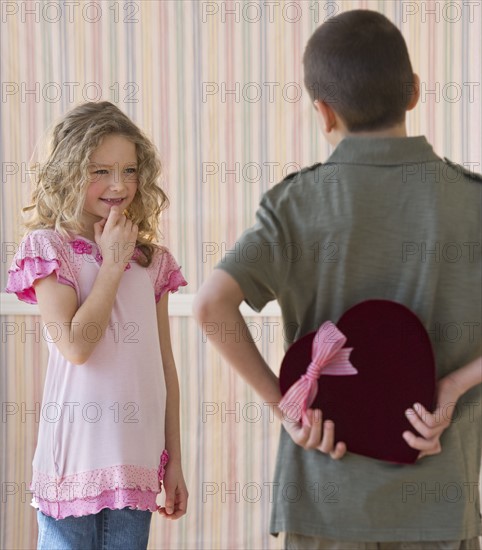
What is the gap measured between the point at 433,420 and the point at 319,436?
0.54 feet

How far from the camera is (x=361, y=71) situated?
1.24m

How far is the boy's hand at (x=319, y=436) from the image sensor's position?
1.25 meters

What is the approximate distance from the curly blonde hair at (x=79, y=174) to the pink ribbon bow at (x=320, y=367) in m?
0.62

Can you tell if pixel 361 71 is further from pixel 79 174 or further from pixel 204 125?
pixel 204 125

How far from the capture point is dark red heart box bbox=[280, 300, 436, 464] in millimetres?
1240

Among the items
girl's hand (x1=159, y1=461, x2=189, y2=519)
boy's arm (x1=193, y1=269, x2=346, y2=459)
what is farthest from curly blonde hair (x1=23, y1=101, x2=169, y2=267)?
boy's arm (x1=193, y1=269, x2=346, y2=459)

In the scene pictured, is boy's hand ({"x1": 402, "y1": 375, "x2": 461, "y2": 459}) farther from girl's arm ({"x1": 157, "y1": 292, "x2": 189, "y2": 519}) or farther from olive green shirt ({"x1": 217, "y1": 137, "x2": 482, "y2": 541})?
girl's arm ({"x1": 157, "y1": 292, "x2": 189, "y2": 519})

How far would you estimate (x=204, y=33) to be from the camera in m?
2.74

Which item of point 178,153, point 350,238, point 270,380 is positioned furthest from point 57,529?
point 178,153

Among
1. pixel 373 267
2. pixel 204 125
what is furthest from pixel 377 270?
pixel 204 125

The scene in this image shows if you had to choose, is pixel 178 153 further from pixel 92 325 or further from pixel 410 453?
pixel 410 453

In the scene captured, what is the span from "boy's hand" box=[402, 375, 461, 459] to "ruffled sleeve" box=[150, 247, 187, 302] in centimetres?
71

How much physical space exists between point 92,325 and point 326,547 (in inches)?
24.4

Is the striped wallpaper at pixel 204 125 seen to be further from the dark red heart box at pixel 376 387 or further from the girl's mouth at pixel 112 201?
the dark red heart box at pixel 376 387
